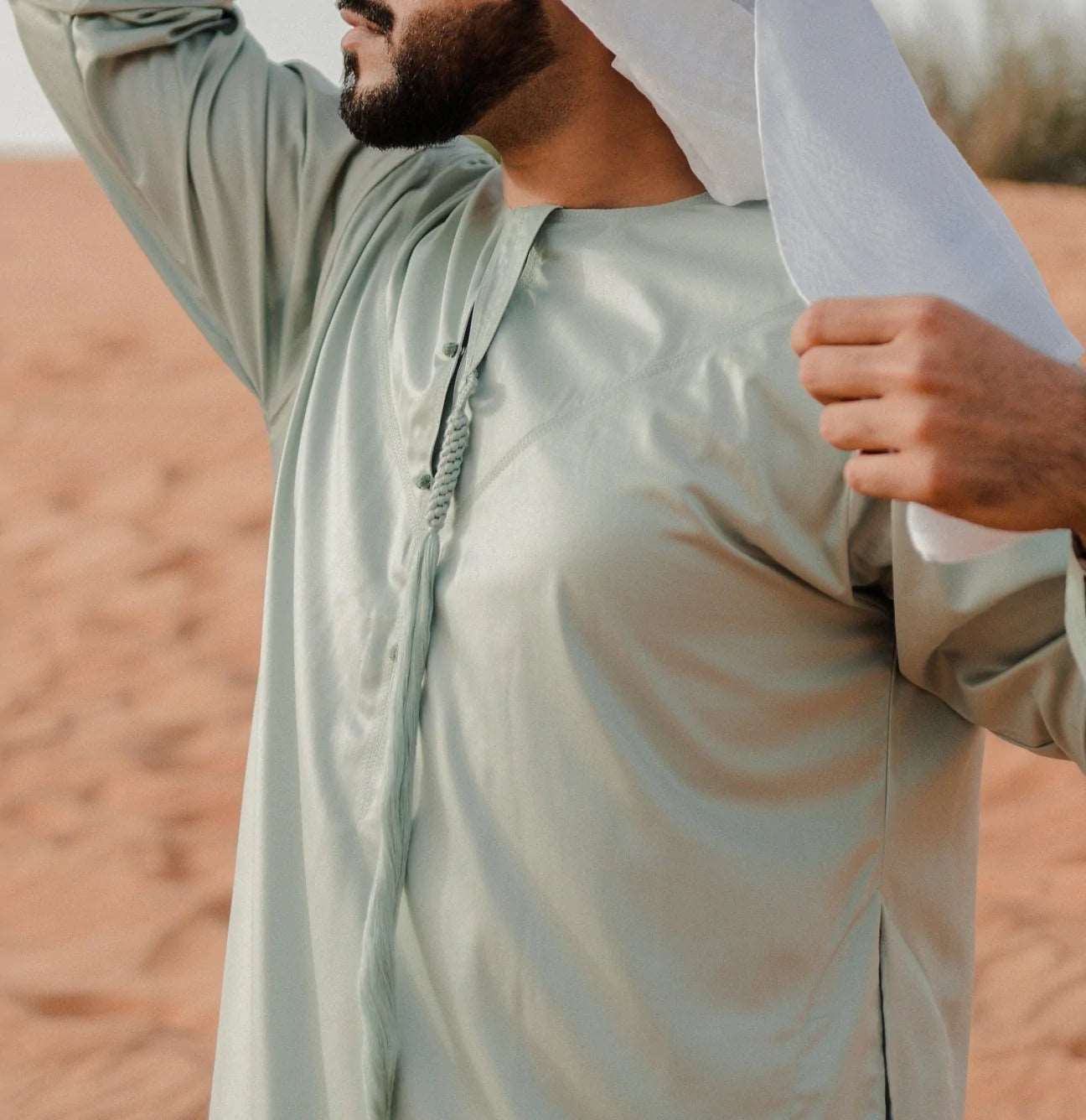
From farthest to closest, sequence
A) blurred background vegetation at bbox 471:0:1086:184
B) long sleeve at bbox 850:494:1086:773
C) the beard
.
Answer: blurred background vegetation at bbox 471:0:1086:184, the beard, long sleeve at bbox 850:494:1086:773

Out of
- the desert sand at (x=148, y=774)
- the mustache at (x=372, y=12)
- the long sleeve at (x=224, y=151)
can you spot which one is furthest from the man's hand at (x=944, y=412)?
the desert sand at (x=148, y=774)

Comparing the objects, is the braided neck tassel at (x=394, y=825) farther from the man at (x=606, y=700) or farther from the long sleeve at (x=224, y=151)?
the long sleeve at (x=224, y=151)

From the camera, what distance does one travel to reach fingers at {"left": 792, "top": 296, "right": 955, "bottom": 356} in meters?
1.16

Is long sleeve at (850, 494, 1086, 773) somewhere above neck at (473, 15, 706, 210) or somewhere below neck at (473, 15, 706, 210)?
below

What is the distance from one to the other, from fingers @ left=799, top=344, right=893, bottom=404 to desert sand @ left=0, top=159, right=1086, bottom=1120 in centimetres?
247

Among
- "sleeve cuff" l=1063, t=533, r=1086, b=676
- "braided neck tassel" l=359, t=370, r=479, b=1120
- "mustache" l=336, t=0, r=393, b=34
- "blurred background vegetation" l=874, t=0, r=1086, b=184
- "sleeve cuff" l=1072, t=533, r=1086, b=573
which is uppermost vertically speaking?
"mustache" l=336, t=0, r=393, b=34

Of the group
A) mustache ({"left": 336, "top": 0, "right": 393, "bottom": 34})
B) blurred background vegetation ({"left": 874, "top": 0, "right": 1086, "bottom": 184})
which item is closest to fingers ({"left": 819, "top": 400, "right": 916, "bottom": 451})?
mustache ({"left": 336, "top": 0, "right": 393, "bottom": 34})

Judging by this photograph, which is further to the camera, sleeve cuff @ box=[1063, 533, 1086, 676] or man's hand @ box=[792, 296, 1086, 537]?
sleeve cuff @ box=[1063, 533, 1086, 676]

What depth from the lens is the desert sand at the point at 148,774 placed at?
138 inches

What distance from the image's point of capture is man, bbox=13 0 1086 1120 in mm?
1462

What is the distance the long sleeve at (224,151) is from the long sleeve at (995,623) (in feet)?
2.50

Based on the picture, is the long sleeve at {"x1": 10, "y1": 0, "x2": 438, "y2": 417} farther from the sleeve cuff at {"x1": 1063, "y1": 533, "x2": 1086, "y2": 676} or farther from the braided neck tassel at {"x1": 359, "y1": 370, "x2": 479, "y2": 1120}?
the sleeve cuff at {"x1": 1063, "y1": 533, "x2": 1086, "y2": 676}

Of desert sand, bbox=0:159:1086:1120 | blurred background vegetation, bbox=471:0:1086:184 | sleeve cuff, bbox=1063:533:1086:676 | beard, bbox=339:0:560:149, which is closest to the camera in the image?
sleeve cuff, bbox=1063:533:1086:676

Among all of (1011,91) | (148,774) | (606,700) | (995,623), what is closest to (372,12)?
(606,700)
